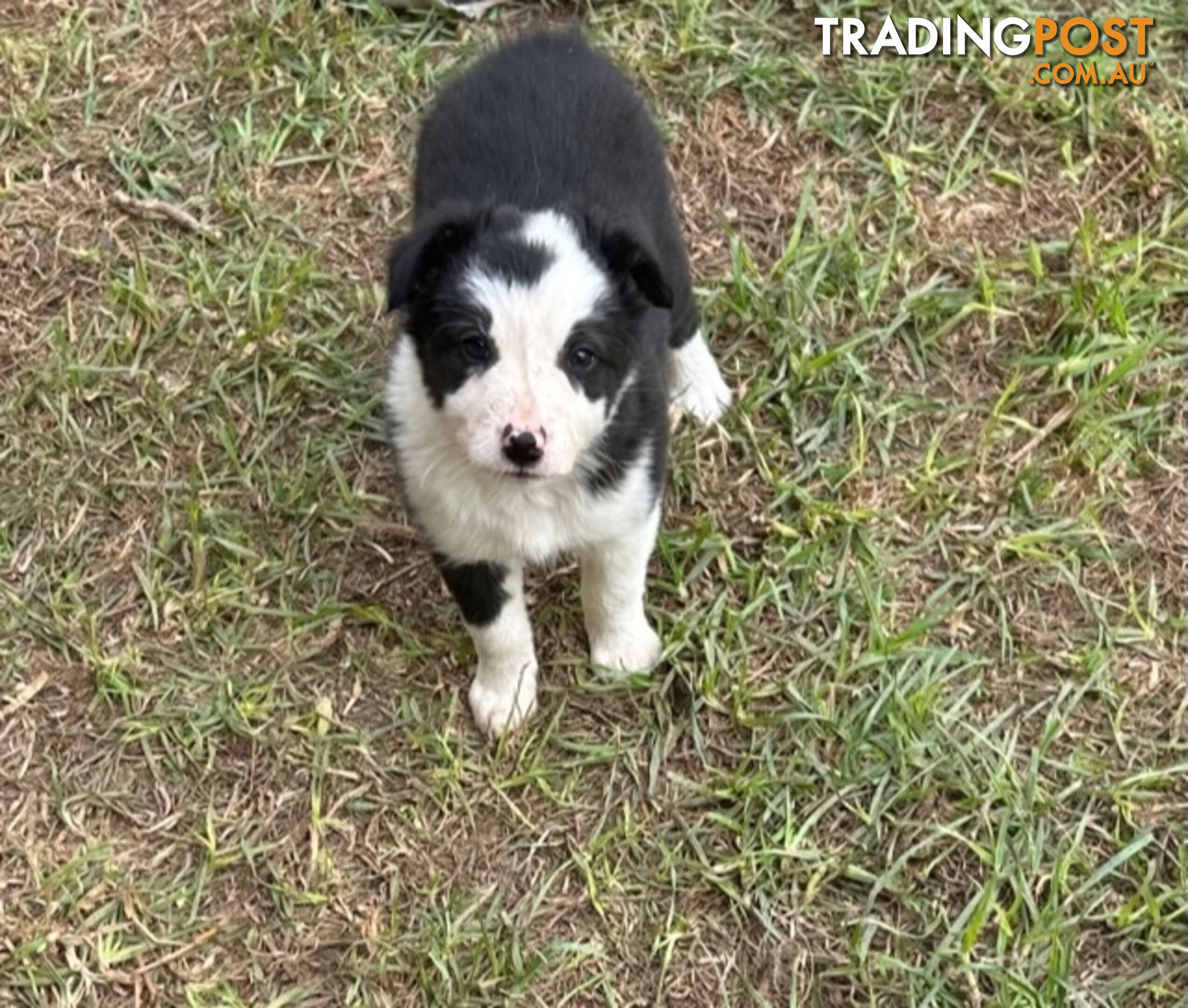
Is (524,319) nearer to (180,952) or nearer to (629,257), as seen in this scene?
(629,257)

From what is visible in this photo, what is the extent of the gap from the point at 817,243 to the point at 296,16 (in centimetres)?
179

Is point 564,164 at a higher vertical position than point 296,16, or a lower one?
higher

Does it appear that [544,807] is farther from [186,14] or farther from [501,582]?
[186,14]

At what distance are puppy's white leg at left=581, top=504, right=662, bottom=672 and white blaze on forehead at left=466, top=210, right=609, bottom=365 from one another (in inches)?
24.6

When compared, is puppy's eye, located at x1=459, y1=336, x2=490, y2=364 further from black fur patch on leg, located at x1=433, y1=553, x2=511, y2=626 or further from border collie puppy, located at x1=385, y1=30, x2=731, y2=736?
black fur patch on leg, located at x1=433, y1=553, x2=511, y2=626

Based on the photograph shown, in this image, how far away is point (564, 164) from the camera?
3.45 meters

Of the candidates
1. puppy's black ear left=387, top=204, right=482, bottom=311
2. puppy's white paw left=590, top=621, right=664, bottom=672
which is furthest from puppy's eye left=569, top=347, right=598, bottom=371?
puppy's white paw left=590, top=621, right=664, bottom=672

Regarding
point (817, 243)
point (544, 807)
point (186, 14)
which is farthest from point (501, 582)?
point (186, 14)

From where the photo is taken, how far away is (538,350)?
291 cm

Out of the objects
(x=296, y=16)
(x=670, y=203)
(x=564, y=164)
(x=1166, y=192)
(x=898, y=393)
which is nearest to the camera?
(x=564, y=164)

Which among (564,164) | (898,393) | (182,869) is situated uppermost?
(564,164)

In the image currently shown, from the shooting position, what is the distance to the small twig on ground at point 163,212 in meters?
4.49

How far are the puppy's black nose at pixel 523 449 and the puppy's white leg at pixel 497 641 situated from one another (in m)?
0.59

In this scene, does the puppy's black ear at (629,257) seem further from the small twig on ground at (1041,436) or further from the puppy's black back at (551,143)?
the small twig on ground at (1041,436)
